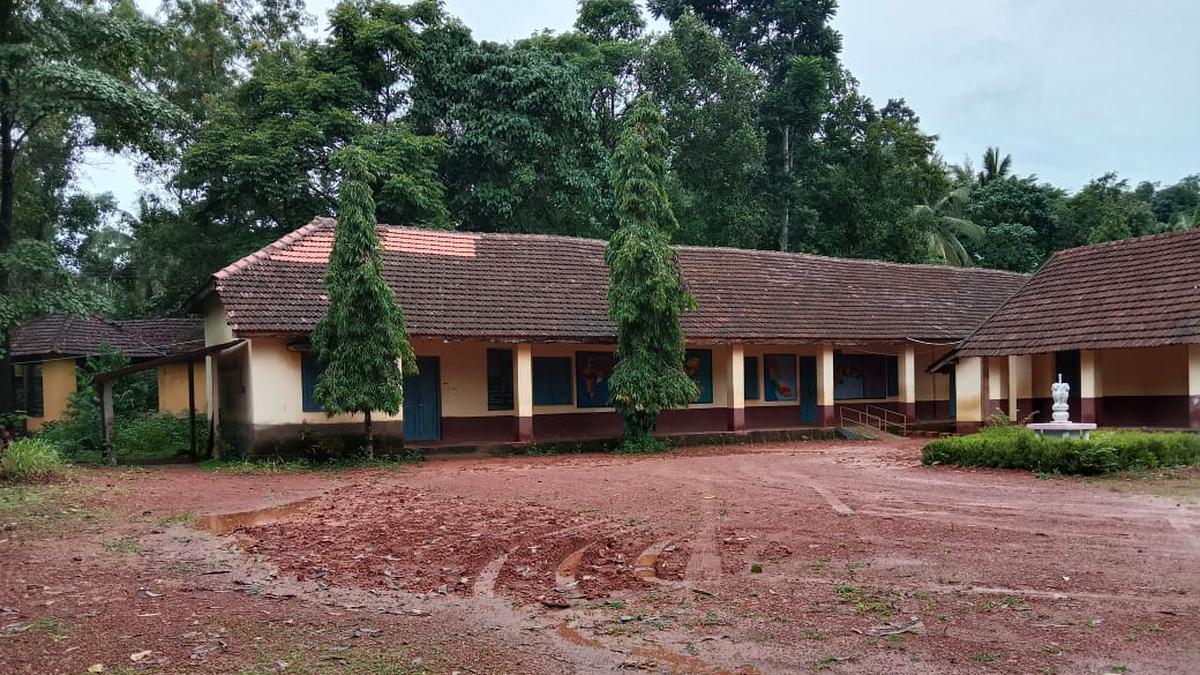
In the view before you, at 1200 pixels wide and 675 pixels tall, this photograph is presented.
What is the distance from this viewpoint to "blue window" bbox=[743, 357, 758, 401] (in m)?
22.6

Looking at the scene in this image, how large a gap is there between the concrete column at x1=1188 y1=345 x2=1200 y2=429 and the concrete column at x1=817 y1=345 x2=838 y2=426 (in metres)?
7.52

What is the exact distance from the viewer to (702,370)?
865 inches

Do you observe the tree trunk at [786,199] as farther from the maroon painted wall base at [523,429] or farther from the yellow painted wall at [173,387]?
the yellow painted wall at [173,387]

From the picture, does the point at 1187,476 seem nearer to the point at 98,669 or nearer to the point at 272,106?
the point at 98,669

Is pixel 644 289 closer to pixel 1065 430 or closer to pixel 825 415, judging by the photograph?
pixel 825 415

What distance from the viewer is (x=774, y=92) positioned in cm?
3212

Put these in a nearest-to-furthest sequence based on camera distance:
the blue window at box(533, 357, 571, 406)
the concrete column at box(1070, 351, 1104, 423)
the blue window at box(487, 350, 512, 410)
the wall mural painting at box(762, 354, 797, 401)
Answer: the concrete column at box(1070, 351, 1104, 423)
the blue window at box(487, 350, 512, 410)
the blue window at box(533, 357, 571, 406)
the wall mural painting at box(762, 354, 797, 401)

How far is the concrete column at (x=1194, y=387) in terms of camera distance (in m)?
17.0

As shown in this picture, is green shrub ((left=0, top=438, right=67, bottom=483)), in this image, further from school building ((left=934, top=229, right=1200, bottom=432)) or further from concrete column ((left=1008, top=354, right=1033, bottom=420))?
concrete column ((left=1008, top=354, right=1033, bottom=420))

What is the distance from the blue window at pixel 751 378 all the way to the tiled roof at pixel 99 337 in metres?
14.7

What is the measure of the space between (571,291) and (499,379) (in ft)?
8.82

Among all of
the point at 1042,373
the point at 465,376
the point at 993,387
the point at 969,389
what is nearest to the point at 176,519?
the point at 465,376

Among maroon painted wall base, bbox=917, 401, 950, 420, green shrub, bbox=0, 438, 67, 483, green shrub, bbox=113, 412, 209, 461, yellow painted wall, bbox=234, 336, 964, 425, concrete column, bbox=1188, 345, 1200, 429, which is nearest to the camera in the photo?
green shrub, bbox=0, 438, 67, 483

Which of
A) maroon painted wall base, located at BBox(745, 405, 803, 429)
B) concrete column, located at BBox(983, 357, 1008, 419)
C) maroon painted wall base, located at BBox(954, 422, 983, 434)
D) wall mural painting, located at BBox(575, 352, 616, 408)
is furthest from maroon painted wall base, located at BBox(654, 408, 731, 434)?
concrete column, located at BBox(983, 357, 1008, 419)
